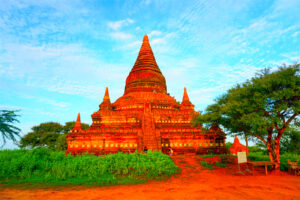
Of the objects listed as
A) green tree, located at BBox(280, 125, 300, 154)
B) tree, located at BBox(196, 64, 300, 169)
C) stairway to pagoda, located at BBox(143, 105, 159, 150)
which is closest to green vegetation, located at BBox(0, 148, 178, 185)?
tree, located at BBox(196, 64, 300, 169)

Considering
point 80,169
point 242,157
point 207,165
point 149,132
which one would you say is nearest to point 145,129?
point 149,132

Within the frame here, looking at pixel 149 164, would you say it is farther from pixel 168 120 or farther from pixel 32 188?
pixel 168 120

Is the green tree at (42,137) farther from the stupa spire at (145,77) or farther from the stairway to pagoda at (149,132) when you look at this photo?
the stairway to pagoda at (149,132)

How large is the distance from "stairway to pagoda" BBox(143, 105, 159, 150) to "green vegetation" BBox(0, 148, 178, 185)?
27.9 feet

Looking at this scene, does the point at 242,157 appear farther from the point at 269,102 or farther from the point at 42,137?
the point at 42,137

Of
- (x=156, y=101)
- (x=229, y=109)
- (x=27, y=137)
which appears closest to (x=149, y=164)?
(x=229, y=109)

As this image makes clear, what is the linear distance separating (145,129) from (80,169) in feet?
40.9

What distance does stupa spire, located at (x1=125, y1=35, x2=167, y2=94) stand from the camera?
34.1 meters

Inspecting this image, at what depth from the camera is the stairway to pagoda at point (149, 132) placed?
64.7 feet

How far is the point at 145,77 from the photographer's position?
34.8 meters

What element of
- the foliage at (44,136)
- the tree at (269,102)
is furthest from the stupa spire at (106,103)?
the tree at (269,102)

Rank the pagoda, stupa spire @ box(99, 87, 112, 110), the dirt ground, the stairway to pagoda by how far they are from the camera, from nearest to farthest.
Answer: the dirt ground < the stairway to pagoda < the pagoda < stupa spire @ box(99, 87, 112, 110)

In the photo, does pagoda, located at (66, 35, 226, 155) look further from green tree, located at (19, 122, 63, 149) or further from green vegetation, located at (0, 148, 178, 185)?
green tree, located at (19, 122, 63, 149)

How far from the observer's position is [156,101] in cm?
2911
